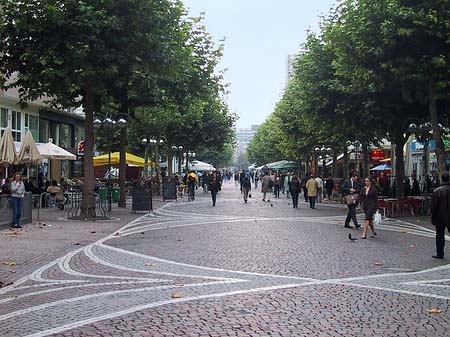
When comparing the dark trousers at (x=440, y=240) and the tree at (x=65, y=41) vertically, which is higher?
the tree at (x=65, y=41)

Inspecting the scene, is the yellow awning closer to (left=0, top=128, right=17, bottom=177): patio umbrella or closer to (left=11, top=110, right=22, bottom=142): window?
(left=11, top=110, right=22, bottom=142): window

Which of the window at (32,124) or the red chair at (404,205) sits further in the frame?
the window at (32,124)

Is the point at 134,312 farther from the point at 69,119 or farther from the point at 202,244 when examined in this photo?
the point at 69,119

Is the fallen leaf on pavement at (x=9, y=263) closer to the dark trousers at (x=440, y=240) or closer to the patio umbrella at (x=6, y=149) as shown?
the dark trousers at (x=440, y=240)

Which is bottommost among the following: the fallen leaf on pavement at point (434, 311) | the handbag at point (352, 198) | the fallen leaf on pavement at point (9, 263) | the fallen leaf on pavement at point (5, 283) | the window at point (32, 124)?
the fallen leaf on pavement at point (434, 311)

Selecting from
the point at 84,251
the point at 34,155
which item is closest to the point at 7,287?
the point at 84,251

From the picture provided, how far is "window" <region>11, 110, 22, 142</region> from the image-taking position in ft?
108

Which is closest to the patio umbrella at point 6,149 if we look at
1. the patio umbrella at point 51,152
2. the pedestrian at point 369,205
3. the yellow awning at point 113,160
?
the patio umbrella at point 51,152

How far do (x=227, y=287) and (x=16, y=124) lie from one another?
91.4ft

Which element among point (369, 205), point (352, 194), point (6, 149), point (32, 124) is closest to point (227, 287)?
point (369, 205)

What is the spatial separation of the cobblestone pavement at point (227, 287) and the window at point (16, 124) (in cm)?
1873

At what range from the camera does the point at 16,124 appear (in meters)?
33.4

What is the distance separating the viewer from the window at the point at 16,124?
3297 cm

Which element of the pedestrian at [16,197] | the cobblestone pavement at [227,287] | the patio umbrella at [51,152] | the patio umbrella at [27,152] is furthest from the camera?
the patio umbrella at [51,152]
